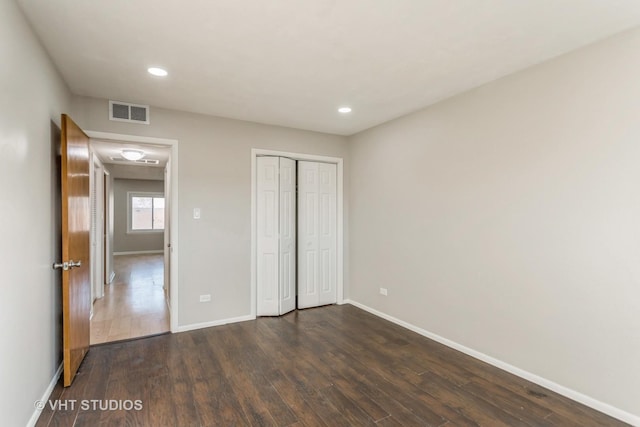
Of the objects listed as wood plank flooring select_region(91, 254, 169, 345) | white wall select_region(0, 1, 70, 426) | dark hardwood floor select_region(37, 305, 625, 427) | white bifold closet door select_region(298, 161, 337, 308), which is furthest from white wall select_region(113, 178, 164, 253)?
white wall select_region(0, 1, 70, 426)

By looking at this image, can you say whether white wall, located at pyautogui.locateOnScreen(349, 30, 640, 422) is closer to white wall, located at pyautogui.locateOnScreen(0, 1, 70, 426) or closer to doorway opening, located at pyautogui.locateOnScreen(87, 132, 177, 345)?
doorway opening, located at pyautogui.locateOnScreen(87, 132, 177, 345)

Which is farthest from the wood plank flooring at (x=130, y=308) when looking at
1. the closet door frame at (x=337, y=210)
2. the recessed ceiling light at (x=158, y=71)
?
the recessed ceiling light at (x=158, y=71)

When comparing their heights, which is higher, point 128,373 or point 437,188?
point 437,188

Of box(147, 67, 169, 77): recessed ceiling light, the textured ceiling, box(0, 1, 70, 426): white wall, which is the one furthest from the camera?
box(147, 67, 169, 77): recessed ceiling light

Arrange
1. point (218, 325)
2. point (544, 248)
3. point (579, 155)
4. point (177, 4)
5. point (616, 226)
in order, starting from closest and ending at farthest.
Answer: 1. point (177, 4)
2. point (616, 226)
3. point (579, 155)
4. point (544, 248)
5. point (218, 325)

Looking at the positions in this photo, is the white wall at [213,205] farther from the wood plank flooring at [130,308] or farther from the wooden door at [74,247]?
the wooden door at [74,247]

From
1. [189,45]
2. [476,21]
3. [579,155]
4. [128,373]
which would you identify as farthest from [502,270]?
[128,373]

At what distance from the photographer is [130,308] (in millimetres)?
4527

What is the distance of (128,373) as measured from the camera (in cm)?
271

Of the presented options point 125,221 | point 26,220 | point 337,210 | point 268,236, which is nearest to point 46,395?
point 26,220

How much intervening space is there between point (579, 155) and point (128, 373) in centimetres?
403

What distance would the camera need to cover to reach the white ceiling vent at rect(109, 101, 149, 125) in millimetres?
3303

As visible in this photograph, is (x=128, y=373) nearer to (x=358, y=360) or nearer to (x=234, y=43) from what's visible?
(x=358, y=360)

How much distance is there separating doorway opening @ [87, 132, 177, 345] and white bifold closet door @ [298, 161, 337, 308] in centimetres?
169
